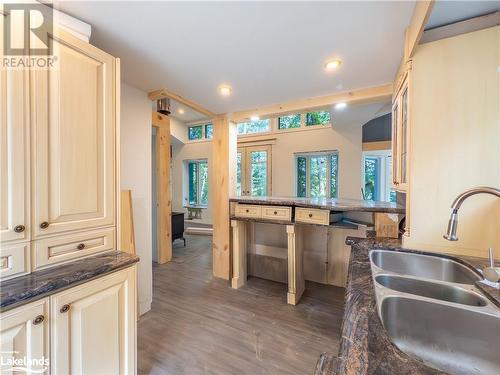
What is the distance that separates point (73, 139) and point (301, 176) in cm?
469

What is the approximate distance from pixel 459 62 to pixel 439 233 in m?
1.03

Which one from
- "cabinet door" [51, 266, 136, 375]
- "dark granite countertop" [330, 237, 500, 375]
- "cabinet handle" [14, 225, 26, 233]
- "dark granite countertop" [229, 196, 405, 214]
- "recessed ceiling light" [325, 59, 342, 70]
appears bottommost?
"cabinet door" [51, 266, 136, 375]

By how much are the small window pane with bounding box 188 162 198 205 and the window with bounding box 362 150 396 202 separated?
4.69m

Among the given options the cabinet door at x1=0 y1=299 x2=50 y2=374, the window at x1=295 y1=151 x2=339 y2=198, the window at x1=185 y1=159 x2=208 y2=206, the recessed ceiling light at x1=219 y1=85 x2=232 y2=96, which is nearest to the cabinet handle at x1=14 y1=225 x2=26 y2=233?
the cabinet door at x1=0 y1=299 x2=50 y2=374

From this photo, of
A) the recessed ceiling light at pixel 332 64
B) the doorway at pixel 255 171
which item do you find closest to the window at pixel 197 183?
the doorway at pixel 255 171

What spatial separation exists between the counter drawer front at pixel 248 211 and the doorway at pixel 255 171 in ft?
8.73

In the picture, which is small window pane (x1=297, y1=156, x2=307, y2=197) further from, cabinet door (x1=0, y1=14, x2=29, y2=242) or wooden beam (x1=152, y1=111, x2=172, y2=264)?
cabinet door (x1=0, y1=14, x2=29, y2=242)

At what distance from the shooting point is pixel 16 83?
954mm

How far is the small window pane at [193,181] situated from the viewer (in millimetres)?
6863

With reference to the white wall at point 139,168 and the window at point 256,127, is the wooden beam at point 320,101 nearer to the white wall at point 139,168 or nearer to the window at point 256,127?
the white wall at point 139,168

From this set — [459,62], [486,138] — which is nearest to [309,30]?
[459,62]

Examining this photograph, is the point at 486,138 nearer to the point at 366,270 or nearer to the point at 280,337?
the point at 366,270

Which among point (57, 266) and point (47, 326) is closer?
point (47, 326)

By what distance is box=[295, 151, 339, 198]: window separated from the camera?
4965 millimetres
